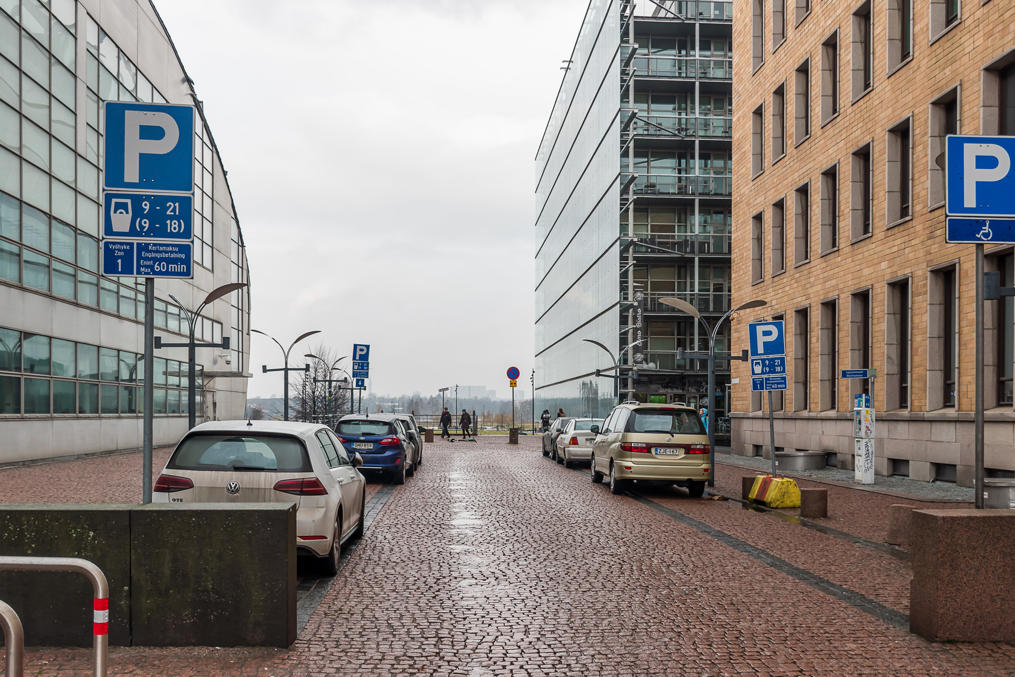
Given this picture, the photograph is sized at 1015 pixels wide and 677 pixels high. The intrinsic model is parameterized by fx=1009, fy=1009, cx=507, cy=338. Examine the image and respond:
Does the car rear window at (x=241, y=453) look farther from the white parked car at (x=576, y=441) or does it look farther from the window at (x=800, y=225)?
the window at (x=800, y=225)

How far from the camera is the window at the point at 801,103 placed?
30.2m

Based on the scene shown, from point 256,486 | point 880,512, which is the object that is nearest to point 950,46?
point 880,512

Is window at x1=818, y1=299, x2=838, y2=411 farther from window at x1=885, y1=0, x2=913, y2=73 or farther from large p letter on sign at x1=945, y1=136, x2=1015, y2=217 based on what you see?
large p letter on sign at x1=945, y1=136, x2=1015, y2=217

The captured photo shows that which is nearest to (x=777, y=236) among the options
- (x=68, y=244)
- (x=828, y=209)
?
(x=828, y=209)

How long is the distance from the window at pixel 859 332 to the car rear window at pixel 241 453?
19.9 metres

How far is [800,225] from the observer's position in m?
30.3

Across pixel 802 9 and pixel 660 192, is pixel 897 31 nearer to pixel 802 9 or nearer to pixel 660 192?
pixel 802 9

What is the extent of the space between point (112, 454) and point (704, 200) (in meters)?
33.6

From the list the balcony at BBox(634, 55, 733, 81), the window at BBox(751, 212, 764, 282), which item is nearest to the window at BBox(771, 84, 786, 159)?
the window at BBox(751, 212, 764, 282)

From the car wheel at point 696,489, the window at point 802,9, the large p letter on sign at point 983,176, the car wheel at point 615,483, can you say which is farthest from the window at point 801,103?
the large p letter on sign at point 983,176

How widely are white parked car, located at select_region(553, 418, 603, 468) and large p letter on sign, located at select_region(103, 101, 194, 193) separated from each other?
66.8ft

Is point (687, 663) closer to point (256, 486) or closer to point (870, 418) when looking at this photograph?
point (256, 486)

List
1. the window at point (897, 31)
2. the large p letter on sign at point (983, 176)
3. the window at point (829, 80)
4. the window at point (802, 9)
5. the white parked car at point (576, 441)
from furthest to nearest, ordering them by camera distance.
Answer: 1. the window at point (802, 9)
2. the window at point (829, 80)
3. the white parked car at point (576, 441)
4. the window at point (897, 31)
5. the large p letter on sign at point (983, 176)

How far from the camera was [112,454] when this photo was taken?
110 ft
